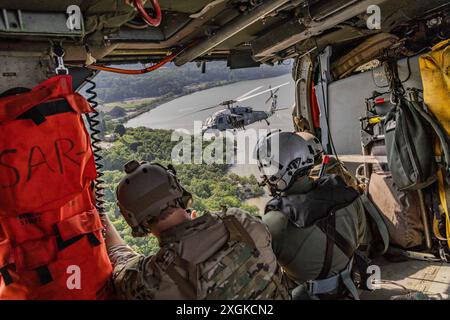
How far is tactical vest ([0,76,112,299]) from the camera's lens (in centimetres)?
138

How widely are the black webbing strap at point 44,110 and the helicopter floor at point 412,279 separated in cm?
291

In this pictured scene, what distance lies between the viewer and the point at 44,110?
1.44 m

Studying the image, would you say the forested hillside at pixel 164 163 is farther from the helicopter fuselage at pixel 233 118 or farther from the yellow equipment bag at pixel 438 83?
the yellow equipment bag at pixel 438 83

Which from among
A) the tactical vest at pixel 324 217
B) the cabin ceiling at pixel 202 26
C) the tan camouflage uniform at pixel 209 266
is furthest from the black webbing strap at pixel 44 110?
the tactical vest at pixel 324 217

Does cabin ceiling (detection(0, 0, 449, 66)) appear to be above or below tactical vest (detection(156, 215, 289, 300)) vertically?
above

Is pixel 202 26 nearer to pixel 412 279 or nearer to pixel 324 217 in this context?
pixel 324 217

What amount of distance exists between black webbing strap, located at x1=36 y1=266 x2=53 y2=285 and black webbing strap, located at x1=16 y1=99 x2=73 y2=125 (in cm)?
60

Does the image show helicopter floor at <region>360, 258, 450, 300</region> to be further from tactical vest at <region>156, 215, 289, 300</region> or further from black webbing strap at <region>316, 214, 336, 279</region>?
tactical vest at <region>156, 215, 289, 300</region>

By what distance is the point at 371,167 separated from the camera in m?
3.91

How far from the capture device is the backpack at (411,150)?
121 inches

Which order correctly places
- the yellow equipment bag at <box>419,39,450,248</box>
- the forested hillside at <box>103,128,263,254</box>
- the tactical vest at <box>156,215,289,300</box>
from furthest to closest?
the yellow equipment bag at <box>419,39,450,248</box> → the forested hillside at <box>103,128,263,254</box> → the tactical vest at <box>156,215,289,300</box>

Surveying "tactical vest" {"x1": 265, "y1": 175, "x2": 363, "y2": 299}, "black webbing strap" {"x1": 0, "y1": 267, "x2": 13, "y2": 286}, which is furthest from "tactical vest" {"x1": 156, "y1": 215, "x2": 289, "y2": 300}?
"black webbing strap" {"x1": 0, "y1": 267, "x2": 13, "y2": 286}

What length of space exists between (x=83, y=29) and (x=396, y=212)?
3126 millimetres

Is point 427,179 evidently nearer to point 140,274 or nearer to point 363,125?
point 363,125
